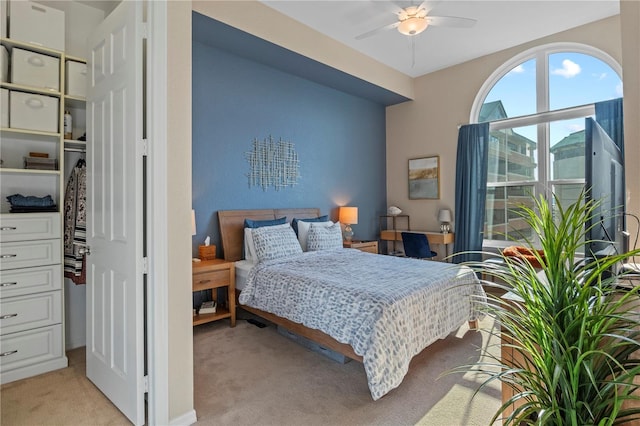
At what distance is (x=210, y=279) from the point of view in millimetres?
3252

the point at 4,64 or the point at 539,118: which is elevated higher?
the point at 539,118

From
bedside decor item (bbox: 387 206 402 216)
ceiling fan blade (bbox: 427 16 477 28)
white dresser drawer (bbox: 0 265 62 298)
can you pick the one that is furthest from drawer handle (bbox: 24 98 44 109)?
bedside decor item (bbox: 387 206 402 216)

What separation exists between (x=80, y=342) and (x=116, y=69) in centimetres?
233

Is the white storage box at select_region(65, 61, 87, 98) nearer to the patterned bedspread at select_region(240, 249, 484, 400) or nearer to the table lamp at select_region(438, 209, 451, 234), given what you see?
the patterned bedspread at select_region(240, 249, 484, 400)

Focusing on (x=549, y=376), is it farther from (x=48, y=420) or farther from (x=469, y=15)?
(x=469, y=15)

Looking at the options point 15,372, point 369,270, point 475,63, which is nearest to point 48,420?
point 15,372

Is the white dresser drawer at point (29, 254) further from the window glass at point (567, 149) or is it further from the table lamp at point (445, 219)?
the window glass at point (567, 149)

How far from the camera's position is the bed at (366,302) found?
2.09 metres

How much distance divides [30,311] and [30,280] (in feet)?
0.73

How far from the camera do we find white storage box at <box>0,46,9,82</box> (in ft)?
7.59

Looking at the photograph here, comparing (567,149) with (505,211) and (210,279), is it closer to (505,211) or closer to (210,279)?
(505,211)

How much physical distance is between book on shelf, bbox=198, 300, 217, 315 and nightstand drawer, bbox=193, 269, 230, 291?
0.26m

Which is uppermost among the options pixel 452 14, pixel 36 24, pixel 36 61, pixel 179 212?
pixel 452 14

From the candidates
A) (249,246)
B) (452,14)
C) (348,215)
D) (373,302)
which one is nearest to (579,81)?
(452,14)
